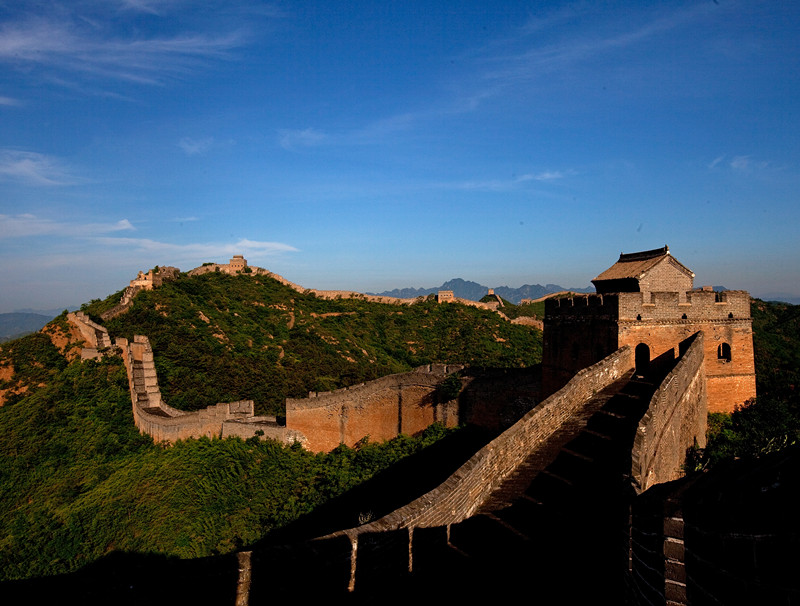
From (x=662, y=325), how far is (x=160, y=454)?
1709 cm

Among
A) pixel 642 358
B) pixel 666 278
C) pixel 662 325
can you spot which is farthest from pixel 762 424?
pixel 666 278

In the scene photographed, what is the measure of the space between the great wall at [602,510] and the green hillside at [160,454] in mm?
7929

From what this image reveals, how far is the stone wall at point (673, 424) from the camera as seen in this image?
18.5ft

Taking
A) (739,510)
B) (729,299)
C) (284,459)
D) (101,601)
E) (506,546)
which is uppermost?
(729,299)

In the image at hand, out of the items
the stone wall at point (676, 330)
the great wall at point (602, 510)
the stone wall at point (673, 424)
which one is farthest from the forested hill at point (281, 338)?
the stone wall at point (673, 424)

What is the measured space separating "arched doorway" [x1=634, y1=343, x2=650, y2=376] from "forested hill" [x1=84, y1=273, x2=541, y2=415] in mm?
18332

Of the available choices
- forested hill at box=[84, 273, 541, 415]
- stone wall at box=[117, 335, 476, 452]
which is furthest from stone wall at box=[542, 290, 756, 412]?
forested hill at box=[84, 273, 541, 415]

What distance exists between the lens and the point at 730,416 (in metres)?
11.8

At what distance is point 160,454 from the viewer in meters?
17.9

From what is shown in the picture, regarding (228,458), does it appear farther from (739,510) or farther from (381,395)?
(739,510)

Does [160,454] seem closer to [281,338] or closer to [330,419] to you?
[330,419]

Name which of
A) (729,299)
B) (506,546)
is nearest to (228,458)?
(506,546)

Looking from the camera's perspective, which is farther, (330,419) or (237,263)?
(237,263)

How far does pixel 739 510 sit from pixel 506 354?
35.3 m
